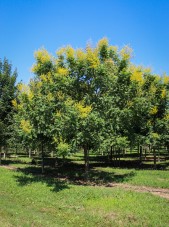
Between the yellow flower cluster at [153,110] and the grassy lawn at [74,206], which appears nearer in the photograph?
the grassy lawn at [74,206]

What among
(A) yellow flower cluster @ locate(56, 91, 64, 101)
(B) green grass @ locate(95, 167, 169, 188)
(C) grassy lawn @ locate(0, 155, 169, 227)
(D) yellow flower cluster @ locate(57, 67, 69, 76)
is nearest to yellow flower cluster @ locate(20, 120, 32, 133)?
(A) yellow flower cluster @ locate(56, 91, 64, 101)

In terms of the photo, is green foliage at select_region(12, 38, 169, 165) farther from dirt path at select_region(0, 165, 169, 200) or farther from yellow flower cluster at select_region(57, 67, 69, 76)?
dirt path at select_region(0, 165, 169, 200)

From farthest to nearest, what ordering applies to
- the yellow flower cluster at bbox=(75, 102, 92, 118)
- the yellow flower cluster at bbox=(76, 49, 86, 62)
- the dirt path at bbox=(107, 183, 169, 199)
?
the yellow flower cluster at bbox=(76, 49, 86, 62), the yellow flower cluster at bbox=(75, 102, 92, 118), the dirt path at bbox=(107, 183, 169, 199)

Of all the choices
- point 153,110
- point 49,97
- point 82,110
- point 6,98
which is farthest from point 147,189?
point 6,98

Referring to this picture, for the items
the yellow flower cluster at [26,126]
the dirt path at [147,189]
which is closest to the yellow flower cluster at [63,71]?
the yellow flower cluster at [26,126]

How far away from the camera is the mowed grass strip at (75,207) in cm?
1455

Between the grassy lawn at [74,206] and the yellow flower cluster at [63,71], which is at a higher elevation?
the yellow flower cluster at [63,71]

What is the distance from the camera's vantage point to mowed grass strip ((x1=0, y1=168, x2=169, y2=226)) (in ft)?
47.8

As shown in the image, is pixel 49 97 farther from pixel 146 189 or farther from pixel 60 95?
pixel 146 189

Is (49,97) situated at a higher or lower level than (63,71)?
lower

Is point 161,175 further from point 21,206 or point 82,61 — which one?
point 21,206

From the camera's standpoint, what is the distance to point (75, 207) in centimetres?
1716

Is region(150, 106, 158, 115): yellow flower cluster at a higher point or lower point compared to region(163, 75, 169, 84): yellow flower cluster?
lower

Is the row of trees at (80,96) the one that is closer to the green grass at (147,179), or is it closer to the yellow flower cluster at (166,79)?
the green grass at (147,179)
